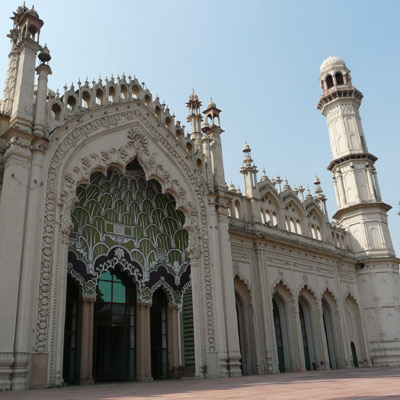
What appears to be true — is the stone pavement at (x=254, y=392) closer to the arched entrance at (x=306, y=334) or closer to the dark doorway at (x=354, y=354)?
the arched entrance at (x=306, y=334)

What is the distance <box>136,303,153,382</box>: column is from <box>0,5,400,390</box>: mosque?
0.13 feet

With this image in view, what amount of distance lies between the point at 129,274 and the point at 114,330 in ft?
7.04

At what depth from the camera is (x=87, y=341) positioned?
47.9ft

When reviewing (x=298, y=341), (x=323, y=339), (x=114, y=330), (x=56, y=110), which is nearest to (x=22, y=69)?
(x=56, y=110)

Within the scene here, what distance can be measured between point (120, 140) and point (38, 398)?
9.39 meters

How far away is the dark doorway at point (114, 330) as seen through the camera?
15.9 m

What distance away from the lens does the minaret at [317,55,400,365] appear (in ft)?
84.2

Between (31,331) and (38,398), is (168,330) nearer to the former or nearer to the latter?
(31,331)

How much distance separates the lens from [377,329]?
2566 cm

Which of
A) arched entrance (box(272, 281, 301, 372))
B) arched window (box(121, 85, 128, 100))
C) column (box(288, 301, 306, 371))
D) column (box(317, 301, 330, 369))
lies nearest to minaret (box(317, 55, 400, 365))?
column (box(317, 301, 330, 369))

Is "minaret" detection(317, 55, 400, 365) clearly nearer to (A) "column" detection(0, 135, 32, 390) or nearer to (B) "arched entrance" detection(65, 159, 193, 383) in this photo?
(B) "arched entrance" detection(65, 159, 193, 383)

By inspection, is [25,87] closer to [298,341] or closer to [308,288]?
[298,341]

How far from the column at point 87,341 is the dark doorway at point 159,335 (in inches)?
121

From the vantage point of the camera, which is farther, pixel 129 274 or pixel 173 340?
pixel 173 340
